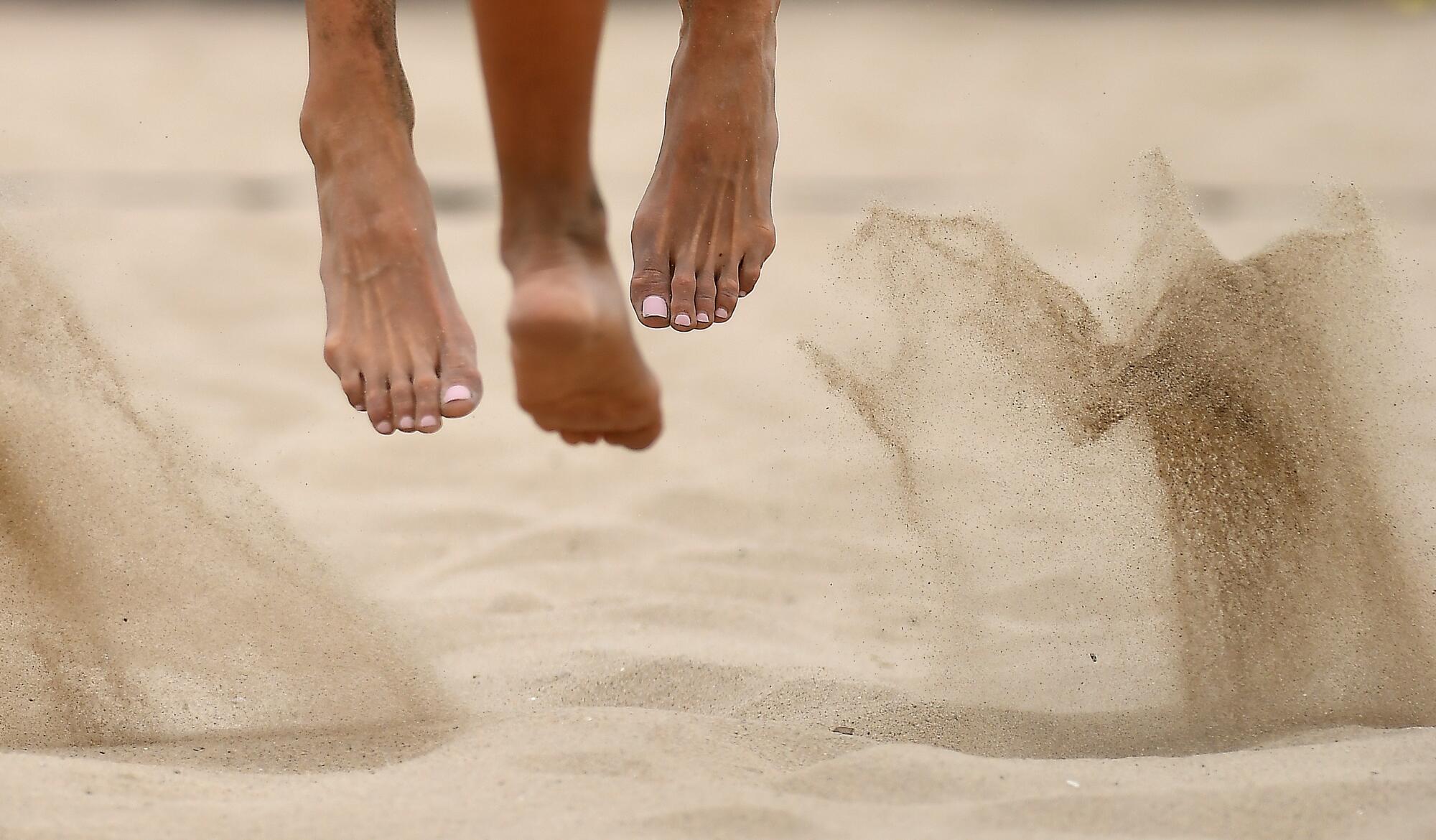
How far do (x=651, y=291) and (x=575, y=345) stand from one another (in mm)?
120

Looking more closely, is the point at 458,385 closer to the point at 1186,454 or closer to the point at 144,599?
the point at 144,599

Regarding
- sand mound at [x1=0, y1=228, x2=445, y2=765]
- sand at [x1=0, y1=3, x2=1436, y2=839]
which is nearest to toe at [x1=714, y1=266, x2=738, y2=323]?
sand at [x1=0, y1=3, x2=1436, y2=839]

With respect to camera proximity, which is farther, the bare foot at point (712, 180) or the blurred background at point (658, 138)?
the blurred background at point (658, 138)

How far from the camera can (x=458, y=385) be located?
177 centimetres

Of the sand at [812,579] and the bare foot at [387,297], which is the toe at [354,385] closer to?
the bare foot at [387,297]

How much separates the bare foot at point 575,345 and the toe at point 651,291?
0.20 ft

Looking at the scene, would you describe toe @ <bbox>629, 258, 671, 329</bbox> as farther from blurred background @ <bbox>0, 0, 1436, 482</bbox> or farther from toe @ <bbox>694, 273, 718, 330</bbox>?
blurred background @ <bbox>0, 0, 1436, 482</bbox>

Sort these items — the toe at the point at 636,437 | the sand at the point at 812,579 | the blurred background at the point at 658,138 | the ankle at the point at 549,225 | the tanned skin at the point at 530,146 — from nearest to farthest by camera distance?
the sand at the point at 812,579, the tanned skin at the point at 530,146, the ankle at the point at 549,225, the toe at the point at 636,437, the blurred background at the point at 658,138

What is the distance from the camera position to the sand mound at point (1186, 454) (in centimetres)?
170

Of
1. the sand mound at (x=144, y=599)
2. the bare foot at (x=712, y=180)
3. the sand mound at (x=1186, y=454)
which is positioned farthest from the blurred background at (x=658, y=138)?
the bare foot at (x=712, y=180)

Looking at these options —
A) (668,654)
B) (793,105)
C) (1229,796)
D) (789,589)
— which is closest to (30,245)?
(668,654)

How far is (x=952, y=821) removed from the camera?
4.39 feet

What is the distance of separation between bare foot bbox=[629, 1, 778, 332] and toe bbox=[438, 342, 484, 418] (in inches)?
8.4

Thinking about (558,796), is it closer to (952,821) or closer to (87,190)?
(952,821)
